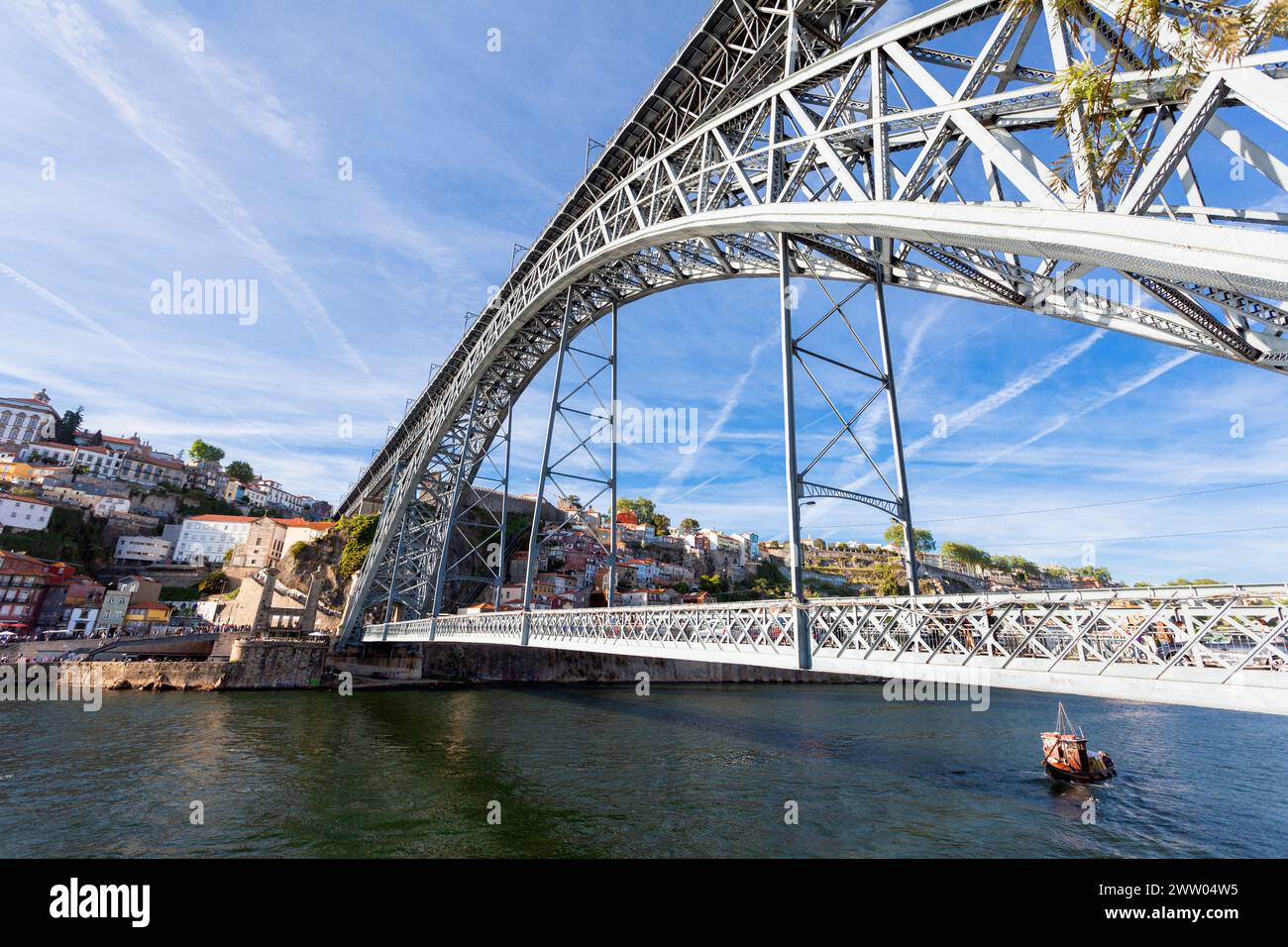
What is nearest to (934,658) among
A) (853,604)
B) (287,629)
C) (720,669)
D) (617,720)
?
(853,604)

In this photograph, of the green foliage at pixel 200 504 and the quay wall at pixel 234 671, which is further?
the green foliage at pixel 200 504

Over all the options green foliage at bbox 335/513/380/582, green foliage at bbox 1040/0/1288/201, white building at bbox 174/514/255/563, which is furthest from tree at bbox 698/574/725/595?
green foliage at bbox 1040/0/1288/201

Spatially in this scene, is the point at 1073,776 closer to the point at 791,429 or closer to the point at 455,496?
the point at 791,429

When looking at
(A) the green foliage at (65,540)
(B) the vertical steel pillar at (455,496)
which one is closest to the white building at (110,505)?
(A) the green foliage at (65,540)

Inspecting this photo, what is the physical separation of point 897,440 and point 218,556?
8449 cm

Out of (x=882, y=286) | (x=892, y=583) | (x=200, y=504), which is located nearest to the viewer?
(x=882, y=286)

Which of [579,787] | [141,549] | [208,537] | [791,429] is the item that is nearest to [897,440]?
[791,429]

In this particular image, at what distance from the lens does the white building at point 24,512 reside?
183ft

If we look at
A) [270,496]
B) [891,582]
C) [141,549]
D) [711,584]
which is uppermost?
[270,496]

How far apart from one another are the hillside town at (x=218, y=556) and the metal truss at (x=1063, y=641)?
28.8 ft

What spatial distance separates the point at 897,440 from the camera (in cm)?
1030

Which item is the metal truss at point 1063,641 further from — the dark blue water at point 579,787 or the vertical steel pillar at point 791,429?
the dark blue water at point 579,787

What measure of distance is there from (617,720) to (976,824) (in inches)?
624

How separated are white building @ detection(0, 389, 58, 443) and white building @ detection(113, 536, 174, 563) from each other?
39.2m
